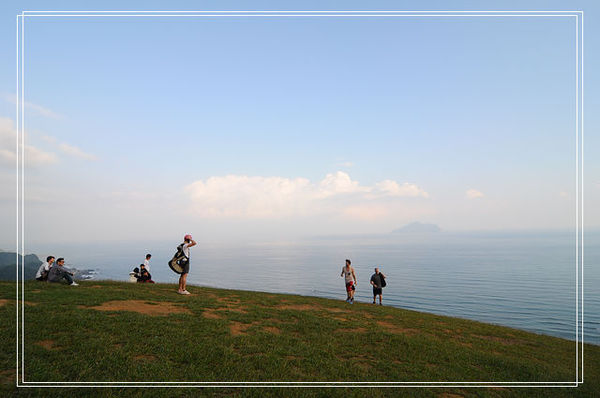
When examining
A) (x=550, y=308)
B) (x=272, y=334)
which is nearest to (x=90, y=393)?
(x=272, y=334)

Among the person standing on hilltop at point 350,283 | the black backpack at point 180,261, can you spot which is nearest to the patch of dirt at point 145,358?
the black backpack at point 180,261

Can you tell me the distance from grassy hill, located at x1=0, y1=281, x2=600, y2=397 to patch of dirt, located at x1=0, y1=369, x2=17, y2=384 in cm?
2

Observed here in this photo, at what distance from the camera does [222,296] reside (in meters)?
18.0

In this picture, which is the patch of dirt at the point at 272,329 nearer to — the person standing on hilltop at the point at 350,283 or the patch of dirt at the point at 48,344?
the patch of dirt at the point at 48,344

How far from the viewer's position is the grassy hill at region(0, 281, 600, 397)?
25.5 ft

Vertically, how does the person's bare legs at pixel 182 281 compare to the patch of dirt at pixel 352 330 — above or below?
above

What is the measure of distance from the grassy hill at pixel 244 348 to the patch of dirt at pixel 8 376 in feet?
0.07

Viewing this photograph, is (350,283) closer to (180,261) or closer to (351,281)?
(351,281)

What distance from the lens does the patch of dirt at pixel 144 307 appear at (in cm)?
1275

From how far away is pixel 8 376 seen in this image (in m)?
7.00

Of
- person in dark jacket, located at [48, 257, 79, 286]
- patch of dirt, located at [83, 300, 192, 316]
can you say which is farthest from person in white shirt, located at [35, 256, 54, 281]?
patch of dirt, located at [83, 300, 192, 316]

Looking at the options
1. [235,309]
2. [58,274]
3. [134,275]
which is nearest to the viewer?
[235,309]

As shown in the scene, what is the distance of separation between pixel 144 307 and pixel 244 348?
20.3 feet

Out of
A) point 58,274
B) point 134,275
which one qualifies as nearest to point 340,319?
point 134,275
